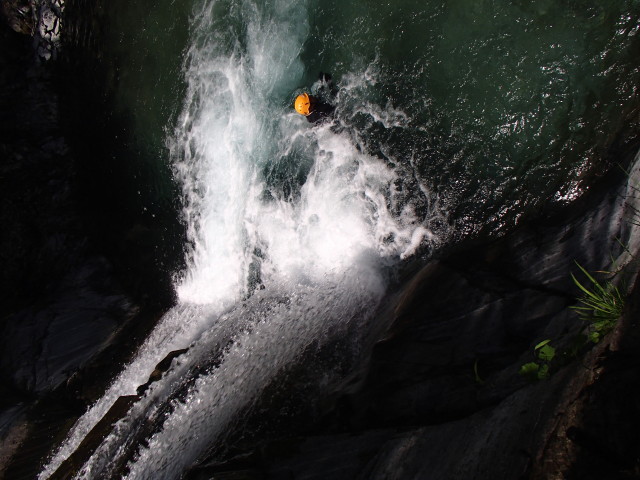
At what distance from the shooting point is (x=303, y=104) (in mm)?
5746

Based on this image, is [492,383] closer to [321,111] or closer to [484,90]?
[484,90]

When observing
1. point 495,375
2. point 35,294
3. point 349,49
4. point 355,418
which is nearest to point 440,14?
point 349,49

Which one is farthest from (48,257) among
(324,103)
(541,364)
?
(541,364)

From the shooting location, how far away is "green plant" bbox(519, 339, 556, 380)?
109 inches

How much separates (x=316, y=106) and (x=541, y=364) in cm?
415

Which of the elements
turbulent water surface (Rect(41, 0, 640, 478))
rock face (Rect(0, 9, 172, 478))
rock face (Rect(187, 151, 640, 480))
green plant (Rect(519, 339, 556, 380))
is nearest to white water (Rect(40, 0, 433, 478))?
turbulent water surface (Rect(41, 0, 640, 478))

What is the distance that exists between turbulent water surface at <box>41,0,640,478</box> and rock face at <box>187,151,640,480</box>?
0.61m

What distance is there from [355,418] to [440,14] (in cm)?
438

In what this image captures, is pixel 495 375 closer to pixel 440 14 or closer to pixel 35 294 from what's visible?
A: pixel 440 14

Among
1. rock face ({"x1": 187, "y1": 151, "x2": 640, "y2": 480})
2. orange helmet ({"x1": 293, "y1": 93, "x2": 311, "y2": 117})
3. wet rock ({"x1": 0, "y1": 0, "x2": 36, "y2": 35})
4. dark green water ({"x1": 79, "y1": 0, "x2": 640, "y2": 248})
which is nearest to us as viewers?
rock face ({"x1": 187, "y1": 151, "x2": 640, "y2": 480})

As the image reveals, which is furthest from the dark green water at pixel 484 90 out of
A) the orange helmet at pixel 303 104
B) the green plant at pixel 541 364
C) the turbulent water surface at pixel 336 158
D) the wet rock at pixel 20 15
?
the wet rock at pixel 20 15

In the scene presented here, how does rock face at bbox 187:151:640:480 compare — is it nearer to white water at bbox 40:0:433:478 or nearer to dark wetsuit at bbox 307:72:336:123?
white water at bbox 40:0:433:478

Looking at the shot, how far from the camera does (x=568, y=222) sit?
3.99m

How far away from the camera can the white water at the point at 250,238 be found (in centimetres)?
521
